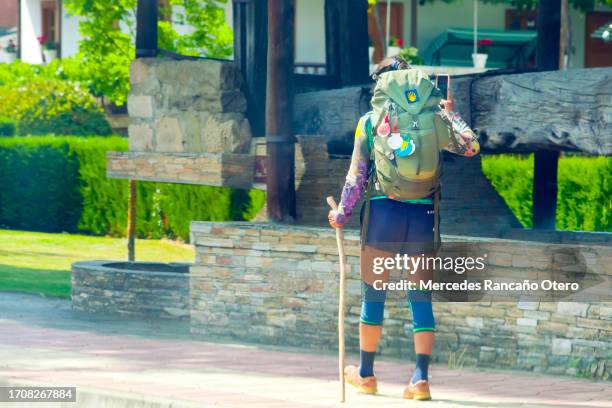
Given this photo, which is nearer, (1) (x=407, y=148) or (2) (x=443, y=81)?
(1) (x=407, y=148)

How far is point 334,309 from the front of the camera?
32.1ft

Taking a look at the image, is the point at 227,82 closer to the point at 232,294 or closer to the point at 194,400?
the point at 232,294

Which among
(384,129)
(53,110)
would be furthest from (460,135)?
(53,110)

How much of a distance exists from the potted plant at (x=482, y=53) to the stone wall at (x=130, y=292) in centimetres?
1932

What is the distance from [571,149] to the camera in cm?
952

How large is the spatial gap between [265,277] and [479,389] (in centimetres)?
242

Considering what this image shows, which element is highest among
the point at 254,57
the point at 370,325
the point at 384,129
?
the point at 254,57

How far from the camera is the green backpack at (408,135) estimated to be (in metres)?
7.62

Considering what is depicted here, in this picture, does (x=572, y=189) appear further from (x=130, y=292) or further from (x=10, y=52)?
(x=10, y=52)

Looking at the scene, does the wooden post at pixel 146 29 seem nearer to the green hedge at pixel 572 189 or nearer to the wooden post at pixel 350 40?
the wooden post at pixel 350 40

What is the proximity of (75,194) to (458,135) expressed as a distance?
16444mm

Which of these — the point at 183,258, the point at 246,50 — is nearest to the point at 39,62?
the point at 183,258

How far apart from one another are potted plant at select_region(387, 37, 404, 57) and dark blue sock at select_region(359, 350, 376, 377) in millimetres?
20882

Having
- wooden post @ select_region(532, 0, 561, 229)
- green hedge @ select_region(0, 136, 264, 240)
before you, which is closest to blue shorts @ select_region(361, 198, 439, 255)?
wooden post @ select_region(532, 0, 561, 229)
